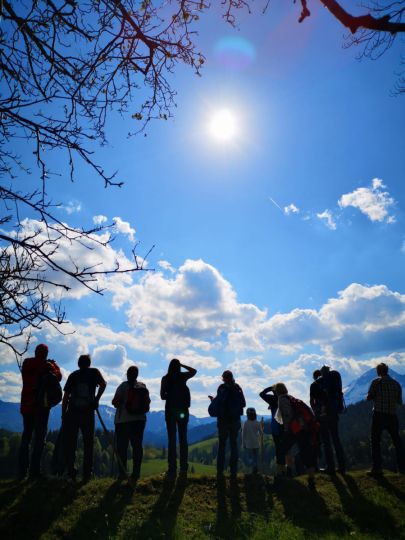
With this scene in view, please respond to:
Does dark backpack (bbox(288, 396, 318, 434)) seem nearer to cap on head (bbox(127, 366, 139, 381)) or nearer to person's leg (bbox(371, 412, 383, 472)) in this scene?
person's leg (bbox(371, 412, 383, 472))

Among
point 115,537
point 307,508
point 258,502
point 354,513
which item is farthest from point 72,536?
point 354,513

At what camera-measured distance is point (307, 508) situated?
8.08 metres

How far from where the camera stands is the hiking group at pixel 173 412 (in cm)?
884

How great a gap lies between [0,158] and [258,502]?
8.26m

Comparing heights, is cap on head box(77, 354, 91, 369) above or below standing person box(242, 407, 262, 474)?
above

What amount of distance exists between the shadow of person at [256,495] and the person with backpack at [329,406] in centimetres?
218

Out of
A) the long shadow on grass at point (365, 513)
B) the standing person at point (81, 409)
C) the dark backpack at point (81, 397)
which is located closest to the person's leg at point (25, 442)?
the standing person at point (81, 409)

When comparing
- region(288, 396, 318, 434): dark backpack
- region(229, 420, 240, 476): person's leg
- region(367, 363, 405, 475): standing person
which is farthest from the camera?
region(229, 420, 240, 476): person's leg

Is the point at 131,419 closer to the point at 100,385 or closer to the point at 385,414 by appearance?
the point at 100,385

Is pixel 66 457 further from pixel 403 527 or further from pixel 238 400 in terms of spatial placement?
pixel 403 527

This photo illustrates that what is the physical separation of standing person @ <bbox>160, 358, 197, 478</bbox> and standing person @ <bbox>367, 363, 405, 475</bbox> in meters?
4.85

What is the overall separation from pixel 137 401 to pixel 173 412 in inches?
42.7

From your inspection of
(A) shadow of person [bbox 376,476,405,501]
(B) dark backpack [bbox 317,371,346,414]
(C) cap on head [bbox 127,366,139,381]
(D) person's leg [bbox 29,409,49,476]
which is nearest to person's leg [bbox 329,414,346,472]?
(B) dark backpack [bbox 317,371,346,414]

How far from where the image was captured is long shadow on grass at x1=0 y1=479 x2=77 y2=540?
6.18m
